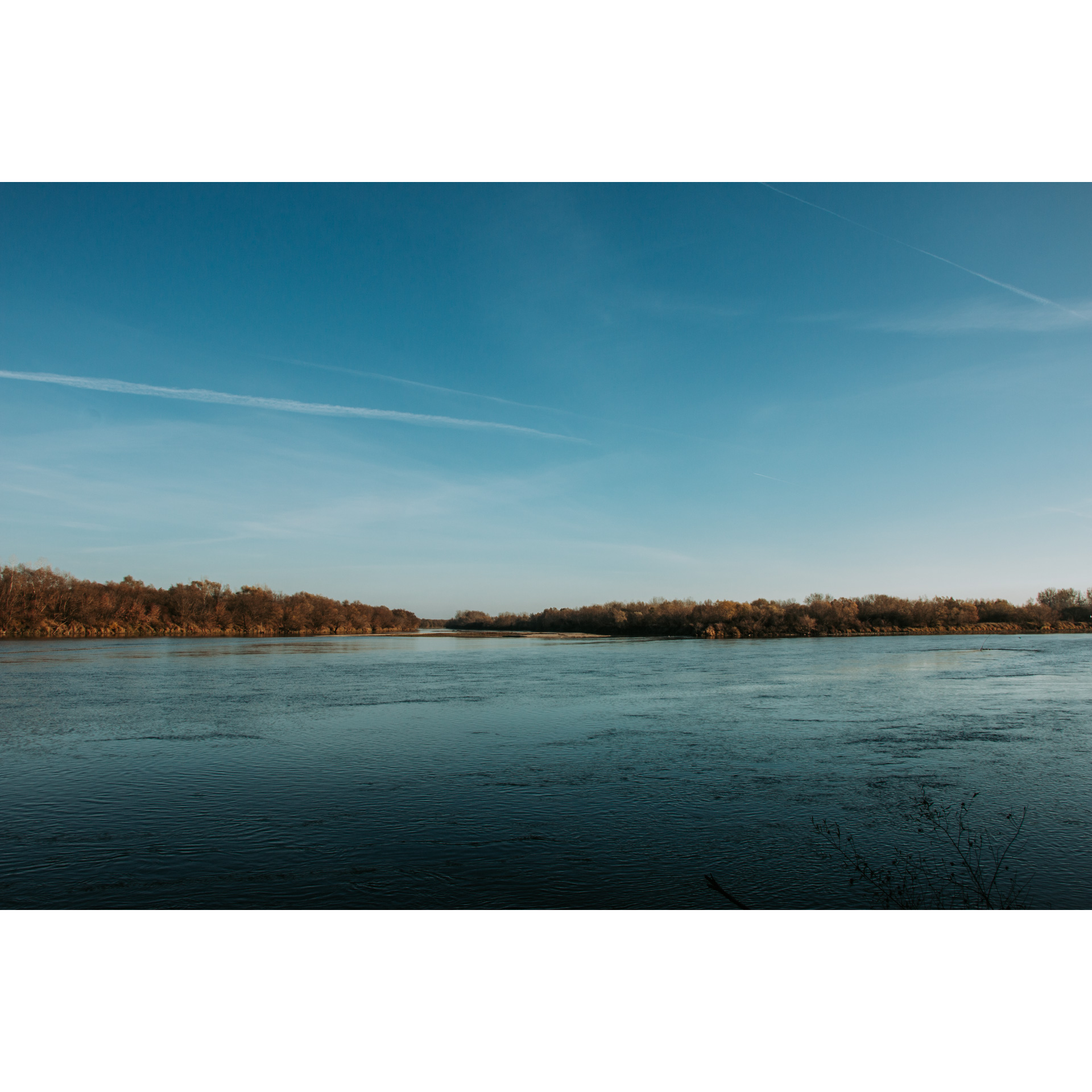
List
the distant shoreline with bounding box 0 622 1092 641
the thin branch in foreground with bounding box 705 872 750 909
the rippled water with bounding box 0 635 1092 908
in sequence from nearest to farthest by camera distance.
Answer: the thin branch in foreground with bounding box 705 872 750 909
the rippled water with bounding box 0 635 1092 908
the distant shoreline with bounding box 0 622 1092 641

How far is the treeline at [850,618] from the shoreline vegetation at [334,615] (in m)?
0.10

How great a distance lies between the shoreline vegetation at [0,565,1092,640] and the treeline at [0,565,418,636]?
9 centimetres

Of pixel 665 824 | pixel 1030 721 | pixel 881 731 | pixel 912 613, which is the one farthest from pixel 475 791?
pixel 912 613

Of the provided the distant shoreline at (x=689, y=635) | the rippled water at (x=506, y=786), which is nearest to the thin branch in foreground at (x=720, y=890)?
the rippled water at (x=506, y=786)

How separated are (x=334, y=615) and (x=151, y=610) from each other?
21.5 m

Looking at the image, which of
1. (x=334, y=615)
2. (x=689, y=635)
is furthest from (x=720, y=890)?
(x=334, y=615)

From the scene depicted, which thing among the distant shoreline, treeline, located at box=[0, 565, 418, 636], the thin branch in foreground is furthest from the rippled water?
treeline, located at box=[0, 565, 418, 636]

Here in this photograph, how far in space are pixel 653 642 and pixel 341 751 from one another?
120 feet

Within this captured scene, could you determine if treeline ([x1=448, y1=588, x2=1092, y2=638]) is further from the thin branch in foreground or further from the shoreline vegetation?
the thin branch in foreground

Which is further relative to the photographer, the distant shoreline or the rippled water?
the distant shoreline

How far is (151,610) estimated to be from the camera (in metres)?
59.6

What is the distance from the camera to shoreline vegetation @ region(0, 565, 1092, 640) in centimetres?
5141

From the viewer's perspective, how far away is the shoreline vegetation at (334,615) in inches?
2024

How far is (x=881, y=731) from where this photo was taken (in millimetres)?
12141
